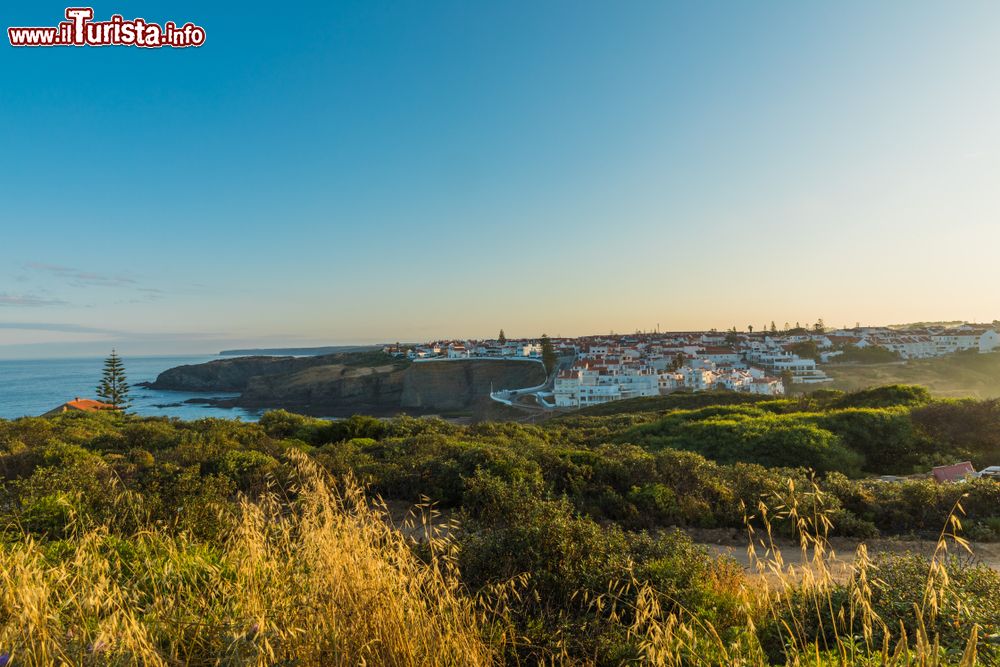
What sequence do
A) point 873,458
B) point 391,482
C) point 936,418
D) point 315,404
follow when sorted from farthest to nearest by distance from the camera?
1. point 315,404
2. point 936,418
3. point 873,458
4. point 391,482

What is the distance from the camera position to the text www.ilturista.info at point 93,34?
28.0ft

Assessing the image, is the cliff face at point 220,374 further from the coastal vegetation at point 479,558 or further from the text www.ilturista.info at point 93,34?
the coastal vegetation at point 479,558

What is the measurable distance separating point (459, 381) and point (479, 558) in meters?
73.5

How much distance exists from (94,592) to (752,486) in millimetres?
8188

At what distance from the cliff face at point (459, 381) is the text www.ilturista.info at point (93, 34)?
62392 millimetres

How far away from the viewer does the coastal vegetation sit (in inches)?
93.3

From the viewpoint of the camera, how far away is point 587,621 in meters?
3.36

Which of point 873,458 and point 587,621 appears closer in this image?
point 587,621

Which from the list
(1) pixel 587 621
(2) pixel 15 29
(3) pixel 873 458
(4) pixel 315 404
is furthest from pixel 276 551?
(4) pixel 315 404

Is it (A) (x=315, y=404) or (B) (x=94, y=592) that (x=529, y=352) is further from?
(B) (x=94, y=592)

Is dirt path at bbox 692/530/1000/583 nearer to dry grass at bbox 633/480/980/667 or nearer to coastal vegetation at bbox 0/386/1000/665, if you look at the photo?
coastal vegetation at bbox 0/386/1000/665

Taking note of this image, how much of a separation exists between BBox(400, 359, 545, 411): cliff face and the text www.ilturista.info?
205ft

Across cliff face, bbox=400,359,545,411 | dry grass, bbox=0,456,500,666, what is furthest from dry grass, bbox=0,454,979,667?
cliff face, bbox=400,359,545,411

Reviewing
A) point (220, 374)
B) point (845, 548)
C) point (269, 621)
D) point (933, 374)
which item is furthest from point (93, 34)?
point (220, 374)
